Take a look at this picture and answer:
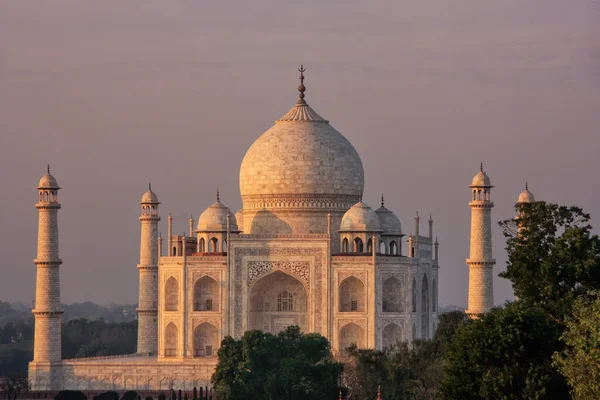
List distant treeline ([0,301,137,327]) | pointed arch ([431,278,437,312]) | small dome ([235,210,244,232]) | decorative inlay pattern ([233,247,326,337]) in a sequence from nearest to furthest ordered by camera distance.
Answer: decorative inlay pattern ([233,247,326,337])
pointed arch ([431,278,437,312])
small dome ([235,210,244,232])
distant treeline ([0,301,137,327])

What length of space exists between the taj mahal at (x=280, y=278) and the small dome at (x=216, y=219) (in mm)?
28

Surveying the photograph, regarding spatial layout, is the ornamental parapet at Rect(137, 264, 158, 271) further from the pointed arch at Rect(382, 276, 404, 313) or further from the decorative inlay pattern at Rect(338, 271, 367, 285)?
the pointed arch at Rect(382, 276, 404, 313)

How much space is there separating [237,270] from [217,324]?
158 cm

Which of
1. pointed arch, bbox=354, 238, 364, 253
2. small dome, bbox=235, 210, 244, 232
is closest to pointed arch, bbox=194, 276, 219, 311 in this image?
small dome, bbox=235, 210, 244, 232

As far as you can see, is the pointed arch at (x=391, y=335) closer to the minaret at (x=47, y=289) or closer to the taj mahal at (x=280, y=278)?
the taj mahal at (x=280, y=278)

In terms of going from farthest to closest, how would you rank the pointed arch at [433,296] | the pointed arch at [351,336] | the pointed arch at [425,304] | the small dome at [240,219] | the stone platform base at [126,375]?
the small dome at [240,219] → the pointed arch at [433,296] → the pointed arch at [425,304] → the pointed arch at [351,336] → the stone platform base at [126,375]

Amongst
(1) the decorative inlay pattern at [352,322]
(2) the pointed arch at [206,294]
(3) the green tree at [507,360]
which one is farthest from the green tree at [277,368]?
(3) the green tree at [507,360]

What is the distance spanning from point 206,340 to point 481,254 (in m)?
7.95

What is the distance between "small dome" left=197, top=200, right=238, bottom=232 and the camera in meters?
51.1

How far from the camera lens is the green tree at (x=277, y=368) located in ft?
140

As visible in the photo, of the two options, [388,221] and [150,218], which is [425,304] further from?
[150,218]

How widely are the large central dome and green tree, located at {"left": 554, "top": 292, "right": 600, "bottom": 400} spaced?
76.1ft

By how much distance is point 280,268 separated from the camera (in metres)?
50.0

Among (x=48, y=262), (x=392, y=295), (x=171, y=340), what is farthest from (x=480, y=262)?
(x=48, y=262)
